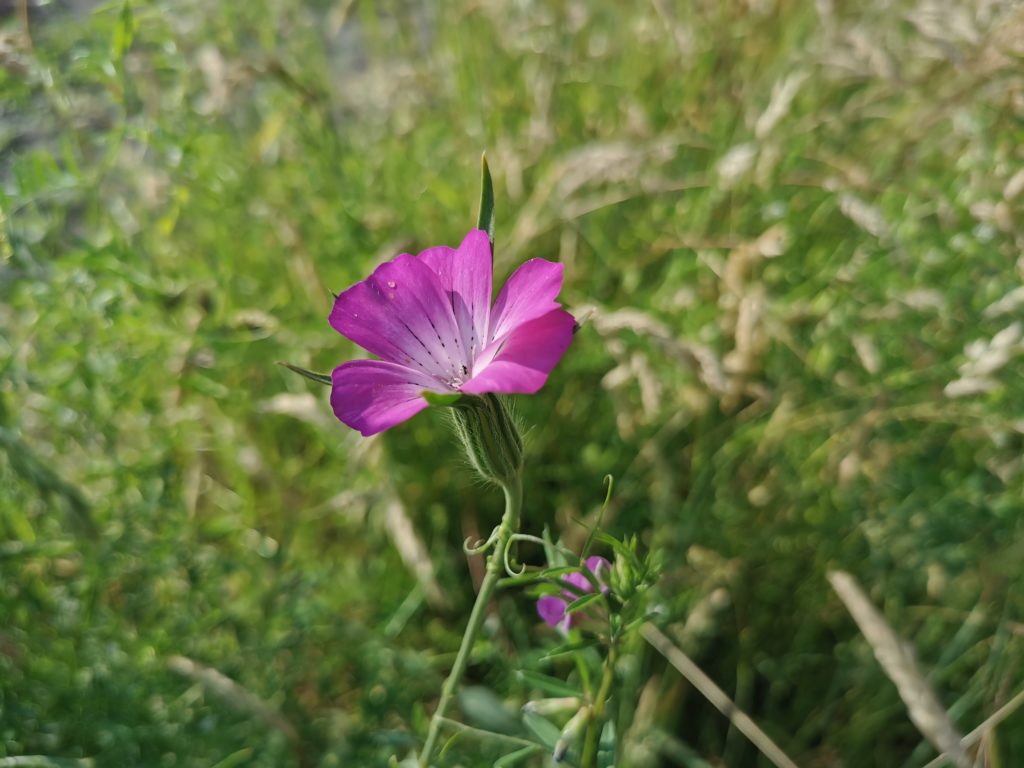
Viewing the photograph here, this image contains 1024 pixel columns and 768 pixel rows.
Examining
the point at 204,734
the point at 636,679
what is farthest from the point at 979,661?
the point at 204,734

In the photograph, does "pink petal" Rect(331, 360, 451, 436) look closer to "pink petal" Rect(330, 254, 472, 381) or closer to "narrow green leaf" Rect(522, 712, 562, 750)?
"pink petal" Rect(330, 254, 472, 381)

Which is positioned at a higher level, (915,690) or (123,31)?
(123,31)

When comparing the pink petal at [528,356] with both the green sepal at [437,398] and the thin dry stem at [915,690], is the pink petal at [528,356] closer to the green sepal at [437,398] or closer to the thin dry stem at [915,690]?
the green sepal at [437,398]

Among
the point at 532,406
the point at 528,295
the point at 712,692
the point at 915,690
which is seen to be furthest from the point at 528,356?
the point at 532,406

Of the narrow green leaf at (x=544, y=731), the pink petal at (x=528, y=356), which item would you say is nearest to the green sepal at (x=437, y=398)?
the pink petal at (x=528, y=356)

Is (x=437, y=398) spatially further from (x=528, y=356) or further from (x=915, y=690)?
(x=915, y=690)

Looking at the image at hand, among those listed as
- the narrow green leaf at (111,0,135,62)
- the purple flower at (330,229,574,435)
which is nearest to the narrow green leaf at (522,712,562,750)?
the purple flower at (330,229,574,435)
